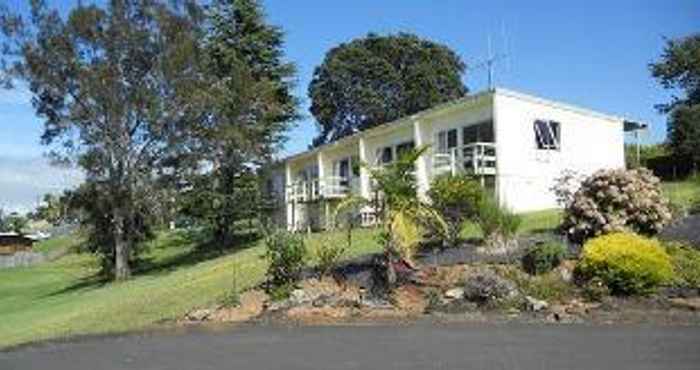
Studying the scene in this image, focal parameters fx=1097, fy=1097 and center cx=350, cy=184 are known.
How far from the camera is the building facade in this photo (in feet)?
125

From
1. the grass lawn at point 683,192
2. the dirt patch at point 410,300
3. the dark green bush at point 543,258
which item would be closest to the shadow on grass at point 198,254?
the grass lawn at point 683,192

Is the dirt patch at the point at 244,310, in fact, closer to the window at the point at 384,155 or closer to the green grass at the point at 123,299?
the green grass at the point at 123,299

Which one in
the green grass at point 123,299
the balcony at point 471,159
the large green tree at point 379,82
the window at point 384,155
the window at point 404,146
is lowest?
the green grass at point 123,299

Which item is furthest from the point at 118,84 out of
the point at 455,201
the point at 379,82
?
the point at 379,82

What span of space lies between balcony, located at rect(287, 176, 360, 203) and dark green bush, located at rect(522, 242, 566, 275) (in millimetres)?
24436

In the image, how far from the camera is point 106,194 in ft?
151

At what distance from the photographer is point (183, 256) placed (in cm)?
5362

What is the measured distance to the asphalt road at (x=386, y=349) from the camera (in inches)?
587

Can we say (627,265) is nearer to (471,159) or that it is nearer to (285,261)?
(285,261)

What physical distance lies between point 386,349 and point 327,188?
3299cm

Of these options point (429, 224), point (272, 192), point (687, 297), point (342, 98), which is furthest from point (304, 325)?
point (342, 98)

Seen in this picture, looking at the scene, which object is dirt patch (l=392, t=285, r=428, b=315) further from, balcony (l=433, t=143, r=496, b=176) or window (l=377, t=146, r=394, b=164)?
window (l=377, t=146, r=394, b=164)

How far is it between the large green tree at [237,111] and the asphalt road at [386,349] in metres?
27.3

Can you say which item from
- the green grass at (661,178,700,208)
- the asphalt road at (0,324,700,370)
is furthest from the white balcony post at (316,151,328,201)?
the asphalt road at (0,324,700,370)
